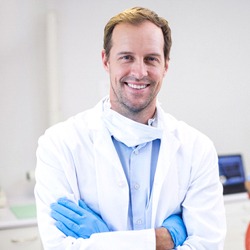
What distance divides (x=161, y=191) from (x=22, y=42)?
1633 mm

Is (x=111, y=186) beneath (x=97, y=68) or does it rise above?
beneath

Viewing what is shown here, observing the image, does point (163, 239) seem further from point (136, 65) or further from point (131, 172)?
point (136, 65)

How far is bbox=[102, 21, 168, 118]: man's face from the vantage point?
4.62 ft

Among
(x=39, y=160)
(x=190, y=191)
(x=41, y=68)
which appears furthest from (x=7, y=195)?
(x=190, y=191)

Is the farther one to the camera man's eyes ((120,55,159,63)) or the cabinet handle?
the cabinet handle

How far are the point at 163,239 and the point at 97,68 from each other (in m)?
1.68

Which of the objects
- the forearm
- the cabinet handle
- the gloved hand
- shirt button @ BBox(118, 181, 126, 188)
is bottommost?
the cabinet handle

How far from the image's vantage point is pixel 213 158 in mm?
1526

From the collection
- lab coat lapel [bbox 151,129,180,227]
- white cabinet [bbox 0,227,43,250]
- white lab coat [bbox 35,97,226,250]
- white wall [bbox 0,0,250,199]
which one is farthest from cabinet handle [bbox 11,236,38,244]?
lab coat lapel [bbox 151,129,180,227]

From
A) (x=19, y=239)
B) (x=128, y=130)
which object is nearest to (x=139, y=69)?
(x=128, y=130)

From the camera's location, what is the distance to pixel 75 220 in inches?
52.9

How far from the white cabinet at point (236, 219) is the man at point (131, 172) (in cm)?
137

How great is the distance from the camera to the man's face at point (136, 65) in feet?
4.62

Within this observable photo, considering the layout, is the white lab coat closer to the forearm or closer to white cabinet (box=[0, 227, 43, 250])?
the forearm
